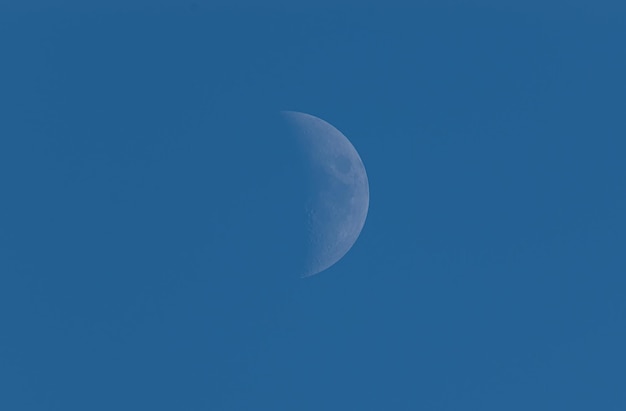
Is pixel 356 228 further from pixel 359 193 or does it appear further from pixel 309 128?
pixel 309 128

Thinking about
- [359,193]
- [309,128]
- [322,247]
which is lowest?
[322,247]

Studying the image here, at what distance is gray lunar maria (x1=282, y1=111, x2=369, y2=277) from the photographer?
12.1ft

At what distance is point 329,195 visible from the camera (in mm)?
3668

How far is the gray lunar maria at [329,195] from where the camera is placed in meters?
3.68

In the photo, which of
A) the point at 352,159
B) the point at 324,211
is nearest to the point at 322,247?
the point at 324,211

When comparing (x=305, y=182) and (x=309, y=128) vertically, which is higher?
(x=309, y=128)

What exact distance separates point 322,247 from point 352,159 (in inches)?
22.9

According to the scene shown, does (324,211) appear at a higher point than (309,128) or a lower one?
lower

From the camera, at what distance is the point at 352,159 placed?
12.5 ft

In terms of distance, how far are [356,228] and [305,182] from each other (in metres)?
0.43

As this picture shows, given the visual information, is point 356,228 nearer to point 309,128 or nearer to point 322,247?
point 322,247

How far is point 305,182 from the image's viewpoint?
12.3 feet

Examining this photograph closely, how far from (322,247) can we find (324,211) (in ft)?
0.71

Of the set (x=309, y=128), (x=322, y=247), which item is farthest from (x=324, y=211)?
(x=309, y=128)
